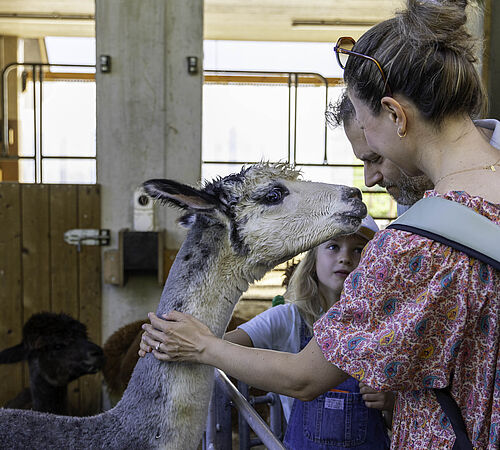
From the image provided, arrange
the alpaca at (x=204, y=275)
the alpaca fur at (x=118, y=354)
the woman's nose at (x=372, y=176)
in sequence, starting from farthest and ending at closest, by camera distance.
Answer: the alpaca fur at (x=118, y=354)
the woman's nose at (x=372, y=176)
the alpaca at (x=204, y=275)

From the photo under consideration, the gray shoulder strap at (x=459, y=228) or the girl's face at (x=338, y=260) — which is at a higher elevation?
the gray shoulder strap at (x=459, y=228)

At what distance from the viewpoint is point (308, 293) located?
2289 mm

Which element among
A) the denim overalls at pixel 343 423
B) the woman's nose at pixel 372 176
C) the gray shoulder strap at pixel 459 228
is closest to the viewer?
the gray shoulder strap at pixel 459 228

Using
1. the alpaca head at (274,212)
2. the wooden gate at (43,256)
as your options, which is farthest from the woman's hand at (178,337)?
the wooden gate at (43,256)

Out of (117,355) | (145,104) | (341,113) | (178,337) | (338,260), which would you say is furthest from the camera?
(145,104)

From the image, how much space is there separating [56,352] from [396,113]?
3016 mm

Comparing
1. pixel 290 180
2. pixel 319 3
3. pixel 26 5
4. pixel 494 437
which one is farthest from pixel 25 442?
pixel 26 5

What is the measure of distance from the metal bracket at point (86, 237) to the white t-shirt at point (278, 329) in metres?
2.54

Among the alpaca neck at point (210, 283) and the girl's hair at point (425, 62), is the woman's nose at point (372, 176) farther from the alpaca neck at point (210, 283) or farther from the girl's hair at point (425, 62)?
the girl's hair at point (425, 62)

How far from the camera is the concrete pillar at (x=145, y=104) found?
4531 mm

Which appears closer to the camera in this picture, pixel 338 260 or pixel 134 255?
pixel 338 260

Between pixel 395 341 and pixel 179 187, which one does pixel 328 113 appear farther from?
pixel 395 341

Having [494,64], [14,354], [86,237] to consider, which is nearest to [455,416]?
[494,64]

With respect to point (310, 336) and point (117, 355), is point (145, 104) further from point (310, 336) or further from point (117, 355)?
point (310, 336)
